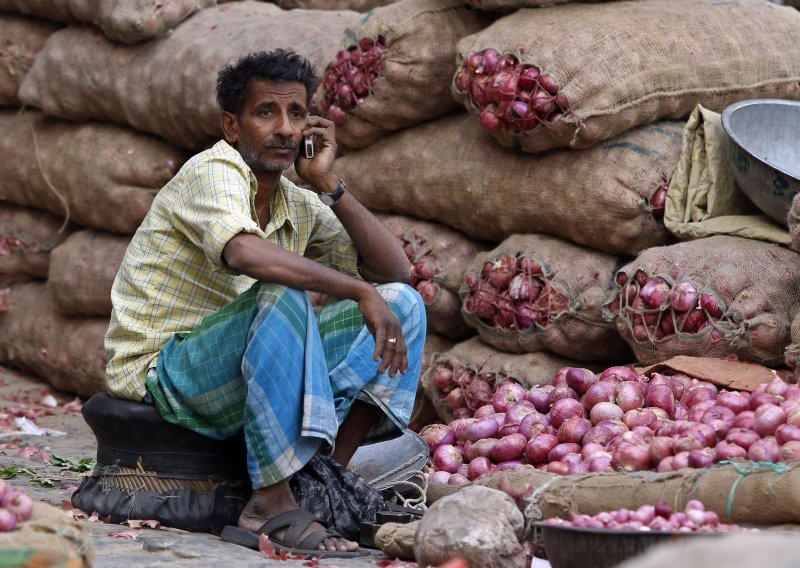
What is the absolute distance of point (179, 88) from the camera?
6.12 metres

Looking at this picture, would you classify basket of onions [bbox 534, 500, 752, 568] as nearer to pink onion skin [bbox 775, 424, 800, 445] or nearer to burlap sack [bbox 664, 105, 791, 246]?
pink onion skin [bbox 775, 424, 800, 445]

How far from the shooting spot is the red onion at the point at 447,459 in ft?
13.5

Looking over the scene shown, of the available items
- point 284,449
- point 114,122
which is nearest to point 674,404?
point 284,449

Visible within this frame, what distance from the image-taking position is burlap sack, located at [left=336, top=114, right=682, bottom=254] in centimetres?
465

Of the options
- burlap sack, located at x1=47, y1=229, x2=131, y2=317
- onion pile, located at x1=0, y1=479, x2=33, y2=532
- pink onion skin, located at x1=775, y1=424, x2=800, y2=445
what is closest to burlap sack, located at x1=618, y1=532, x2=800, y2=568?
onion pile, located at x1=0, y1=479, x2=33, y2=532

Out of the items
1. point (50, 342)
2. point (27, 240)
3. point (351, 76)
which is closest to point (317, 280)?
point (351, 76)

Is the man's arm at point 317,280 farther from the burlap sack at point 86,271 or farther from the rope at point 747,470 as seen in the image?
the burlap sack at point 86,271

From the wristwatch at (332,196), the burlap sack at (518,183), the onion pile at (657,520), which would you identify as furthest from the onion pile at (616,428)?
the wristwatch at (332,196)

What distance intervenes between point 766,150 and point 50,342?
425 cm

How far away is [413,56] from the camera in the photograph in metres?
5.14

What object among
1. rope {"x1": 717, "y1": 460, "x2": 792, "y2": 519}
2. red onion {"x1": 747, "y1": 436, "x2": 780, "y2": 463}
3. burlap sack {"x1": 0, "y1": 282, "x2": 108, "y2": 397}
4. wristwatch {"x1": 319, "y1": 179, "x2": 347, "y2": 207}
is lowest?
burlap sack {"x1": 0, "y1": 282, "x2": 108, "y2": 397}

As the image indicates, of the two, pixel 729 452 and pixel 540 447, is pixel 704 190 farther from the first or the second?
pixel 729 452

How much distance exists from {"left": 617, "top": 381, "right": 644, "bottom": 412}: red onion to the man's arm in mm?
851

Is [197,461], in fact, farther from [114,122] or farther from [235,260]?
[114,122]
